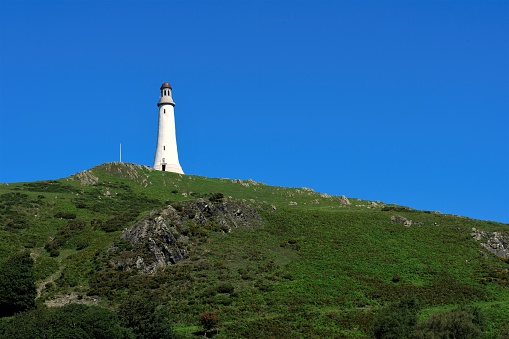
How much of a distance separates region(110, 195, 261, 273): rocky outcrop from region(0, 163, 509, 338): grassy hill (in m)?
1.04

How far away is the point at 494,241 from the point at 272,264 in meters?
33.0

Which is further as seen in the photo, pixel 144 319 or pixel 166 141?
pixel 166 141

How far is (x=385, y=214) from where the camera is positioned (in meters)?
116

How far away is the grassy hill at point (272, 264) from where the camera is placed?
251ft

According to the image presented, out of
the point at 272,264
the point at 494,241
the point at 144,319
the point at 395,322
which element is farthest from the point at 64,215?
the point at 494,241

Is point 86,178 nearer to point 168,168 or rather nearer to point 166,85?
point 168,168

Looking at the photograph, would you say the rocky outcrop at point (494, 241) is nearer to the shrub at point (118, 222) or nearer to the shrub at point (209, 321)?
the shrub at point (118, 222)

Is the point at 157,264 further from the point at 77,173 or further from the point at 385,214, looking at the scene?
the point at 77,173

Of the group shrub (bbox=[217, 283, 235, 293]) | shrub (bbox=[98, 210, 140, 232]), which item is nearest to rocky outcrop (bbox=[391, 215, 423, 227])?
shrub (bbox=[98, 210, 140, 232])

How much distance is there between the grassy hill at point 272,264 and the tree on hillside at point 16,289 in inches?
60.9

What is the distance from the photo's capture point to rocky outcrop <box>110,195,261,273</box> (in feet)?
289

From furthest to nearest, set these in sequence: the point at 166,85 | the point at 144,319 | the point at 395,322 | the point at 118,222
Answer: the point at 166,85, the point at 118,222, the point at 395,322, the point at 144,319

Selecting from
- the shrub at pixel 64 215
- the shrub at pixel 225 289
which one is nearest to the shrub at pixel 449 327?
the shrub at pixel 225 289

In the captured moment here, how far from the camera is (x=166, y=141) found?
14462 centimetres
